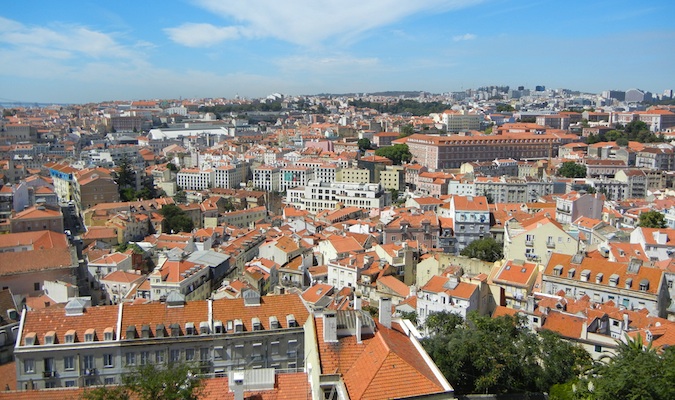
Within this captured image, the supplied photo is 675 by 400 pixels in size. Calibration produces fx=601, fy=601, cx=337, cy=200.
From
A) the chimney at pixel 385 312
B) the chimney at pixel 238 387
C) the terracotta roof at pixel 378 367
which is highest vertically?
the chimney at pixel 385 312

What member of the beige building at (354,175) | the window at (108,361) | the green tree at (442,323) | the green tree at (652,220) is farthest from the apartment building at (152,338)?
the beige building at (354,175)

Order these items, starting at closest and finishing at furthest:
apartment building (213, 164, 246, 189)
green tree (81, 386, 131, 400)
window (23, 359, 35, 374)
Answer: green tree (81, 386, 131, 400) < window (23, 359, 35, 374) < apartment building (213, 164, 246, 189)

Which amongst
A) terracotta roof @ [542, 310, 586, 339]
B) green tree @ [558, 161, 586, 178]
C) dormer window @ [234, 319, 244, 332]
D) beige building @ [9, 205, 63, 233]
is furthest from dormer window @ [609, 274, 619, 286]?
green tree @ [558, 161, 586, 178]

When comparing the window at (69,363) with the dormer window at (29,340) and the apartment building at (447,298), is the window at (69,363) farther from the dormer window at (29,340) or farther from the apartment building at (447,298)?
the apartment building at (447,298)

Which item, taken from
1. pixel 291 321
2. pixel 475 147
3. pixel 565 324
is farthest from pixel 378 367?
pixel 475 147

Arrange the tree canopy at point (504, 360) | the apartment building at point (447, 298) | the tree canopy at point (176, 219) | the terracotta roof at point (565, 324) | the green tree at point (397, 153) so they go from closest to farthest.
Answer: the tree canopy at point (504, 360), the terracotta roof at point (565, 324), the apartment building at point (447, 298), the tree canopy at point (176, 219), the green tree at point (397, 153)

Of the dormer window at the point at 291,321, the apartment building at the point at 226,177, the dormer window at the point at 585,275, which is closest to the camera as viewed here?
the dormer window at the point at 291,321

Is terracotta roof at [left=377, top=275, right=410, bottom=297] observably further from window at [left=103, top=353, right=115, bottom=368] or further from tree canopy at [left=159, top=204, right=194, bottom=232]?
tree canopy at [left=159, top=204, right=194, bottom=232]
